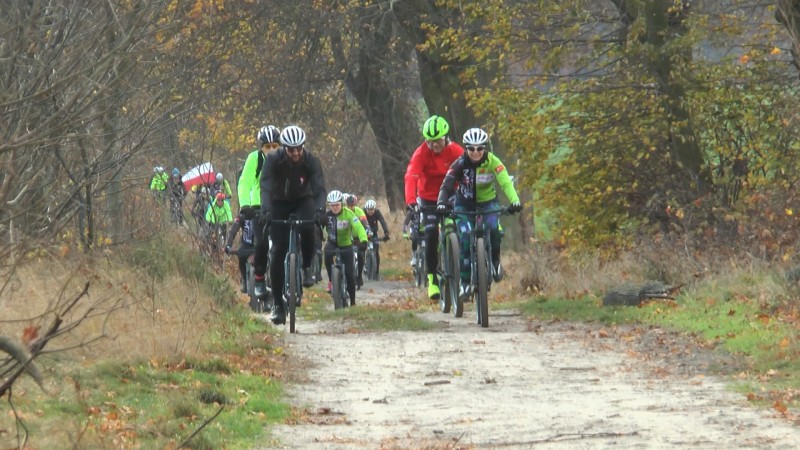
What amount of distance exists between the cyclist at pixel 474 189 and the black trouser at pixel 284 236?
1.40 m

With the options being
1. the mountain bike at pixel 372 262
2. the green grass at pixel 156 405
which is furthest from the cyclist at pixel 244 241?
the mountain bike at pixel 372 262

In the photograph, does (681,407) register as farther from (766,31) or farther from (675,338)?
(766,31)

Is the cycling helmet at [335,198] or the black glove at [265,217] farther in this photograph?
the cycling helmet at [335,198]

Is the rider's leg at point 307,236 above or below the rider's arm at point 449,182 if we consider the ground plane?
below

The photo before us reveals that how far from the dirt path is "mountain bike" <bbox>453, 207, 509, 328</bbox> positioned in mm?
317

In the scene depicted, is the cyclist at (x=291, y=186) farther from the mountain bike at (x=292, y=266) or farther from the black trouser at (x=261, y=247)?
the black trouser at (x=261, y=247)

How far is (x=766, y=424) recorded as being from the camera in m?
8.95

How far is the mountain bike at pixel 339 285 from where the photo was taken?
838 inches

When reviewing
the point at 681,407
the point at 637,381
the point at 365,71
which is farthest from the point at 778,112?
→ the point at 365,71

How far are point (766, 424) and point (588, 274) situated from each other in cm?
1206

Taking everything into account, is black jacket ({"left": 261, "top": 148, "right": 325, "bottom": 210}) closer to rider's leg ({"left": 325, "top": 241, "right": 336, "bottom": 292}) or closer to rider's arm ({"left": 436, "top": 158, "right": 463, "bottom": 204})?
rider's arm ({"left": 436, "top": 158, "right": 463, "bottom": 204})

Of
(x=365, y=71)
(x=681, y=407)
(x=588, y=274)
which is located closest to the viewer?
(x=681, y=407)

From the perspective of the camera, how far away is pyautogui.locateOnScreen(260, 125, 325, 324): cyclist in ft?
48.5

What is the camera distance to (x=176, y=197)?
20.7 m
